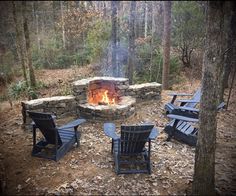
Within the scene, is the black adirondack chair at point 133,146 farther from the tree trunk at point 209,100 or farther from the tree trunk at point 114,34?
the tree trunk at point 114,34

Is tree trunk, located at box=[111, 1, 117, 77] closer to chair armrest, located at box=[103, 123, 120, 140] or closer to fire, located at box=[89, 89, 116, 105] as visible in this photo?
fire, located at box=[89, 89, 116, 105]

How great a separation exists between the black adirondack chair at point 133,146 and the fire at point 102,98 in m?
2.79

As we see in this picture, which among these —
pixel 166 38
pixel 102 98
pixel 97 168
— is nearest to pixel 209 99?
pixel 97 168

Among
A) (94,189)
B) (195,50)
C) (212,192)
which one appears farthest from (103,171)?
(195,50)

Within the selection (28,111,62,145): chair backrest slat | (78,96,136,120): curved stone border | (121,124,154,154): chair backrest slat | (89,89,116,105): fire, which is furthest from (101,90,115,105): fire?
(121,124,154,154): chair backrest slat

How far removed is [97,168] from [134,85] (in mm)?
4332

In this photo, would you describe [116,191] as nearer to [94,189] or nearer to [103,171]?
[94,189]

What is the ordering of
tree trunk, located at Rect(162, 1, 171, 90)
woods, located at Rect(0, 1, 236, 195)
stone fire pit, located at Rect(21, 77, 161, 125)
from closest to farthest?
woods, located at Rect(0, 1, 236, 195) → stone fire pit, located at Rect(21, 77, 161, 125) → tree trunk, located at Rect(162, 1, 171, 90)

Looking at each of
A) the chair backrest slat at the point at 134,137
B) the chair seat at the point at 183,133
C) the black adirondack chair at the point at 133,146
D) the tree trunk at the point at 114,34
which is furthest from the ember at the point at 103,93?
the tree trunk at the point at 114,34

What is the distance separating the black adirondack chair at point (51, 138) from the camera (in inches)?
194

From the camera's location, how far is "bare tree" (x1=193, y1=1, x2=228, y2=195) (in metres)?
3.45

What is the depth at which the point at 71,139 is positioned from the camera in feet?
18.1

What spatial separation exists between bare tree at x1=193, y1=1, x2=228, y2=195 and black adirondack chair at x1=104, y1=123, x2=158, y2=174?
1.03m

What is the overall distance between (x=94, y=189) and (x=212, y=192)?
6.63ft
